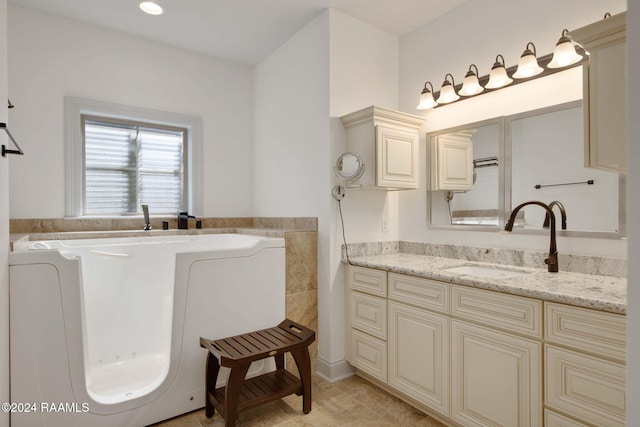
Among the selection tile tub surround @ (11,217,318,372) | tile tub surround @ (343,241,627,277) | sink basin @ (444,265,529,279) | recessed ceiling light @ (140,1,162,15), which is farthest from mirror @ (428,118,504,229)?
recessed ceiling light @ (140,1,162,15)

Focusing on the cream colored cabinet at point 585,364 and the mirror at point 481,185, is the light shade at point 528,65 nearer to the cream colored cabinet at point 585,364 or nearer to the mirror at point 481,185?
the mirror at point 481,185

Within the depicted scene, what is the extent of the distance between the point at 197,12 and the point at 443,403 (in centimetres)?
300

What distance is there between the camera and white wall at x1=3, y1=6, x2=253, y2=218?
248 centimetres

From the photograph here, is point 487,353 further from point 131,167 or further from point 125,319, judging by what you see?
point 131,167

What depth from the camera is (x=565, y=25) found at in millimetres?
1843

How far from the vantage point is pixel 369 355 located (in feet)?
7.42

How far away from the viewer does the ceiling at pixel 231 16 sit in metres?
2.40

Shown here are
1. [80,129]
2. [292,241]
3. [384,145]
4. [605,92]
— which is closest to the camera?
[605,92]

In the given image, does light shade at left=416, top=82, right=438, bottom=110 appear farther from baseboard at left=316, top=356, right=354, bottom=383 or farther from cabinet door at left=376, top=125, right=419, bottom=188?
baseboard at left=316, top=356, right=354, bottom=383

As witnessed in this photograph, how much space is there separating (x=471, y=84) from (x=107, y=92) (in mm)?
2754

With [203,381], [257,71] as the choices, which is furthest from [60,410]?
[257,71]

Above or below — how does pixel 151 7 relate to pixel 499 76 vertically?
above

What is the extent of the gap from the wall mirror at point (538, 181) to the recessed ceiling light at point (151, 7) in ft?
7.51

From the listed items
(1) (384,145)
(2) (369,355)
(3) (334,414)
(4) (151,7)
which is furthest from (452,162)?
(4) (151,7)
